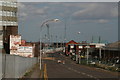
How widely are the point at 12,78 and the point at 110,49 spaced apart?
81.9m

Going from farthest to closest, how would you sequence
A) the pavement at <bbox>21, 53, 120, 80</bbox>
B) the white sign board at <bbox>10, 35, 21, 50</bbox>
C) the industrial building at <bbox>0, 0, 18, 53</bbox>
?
the industrial building at <bbox>0, 0, 18, 53</bbox>
the white sign board at <bbox>10, 35, 21, 50</bbox>
the pavement at <bbox>21, 53, 120, 80</bbox>

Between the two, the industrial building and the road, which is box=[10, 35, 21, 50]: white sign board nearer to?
the road

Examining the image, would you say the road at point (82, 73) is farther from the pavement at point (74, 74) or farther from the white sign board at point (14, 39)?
the white sign board at point (14, 39)

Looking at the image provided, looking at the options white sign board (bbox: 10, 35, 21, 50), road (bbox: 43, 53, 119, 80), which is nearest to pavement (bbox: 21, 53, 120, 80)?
road (bbox: 43, 53, 119, 80)

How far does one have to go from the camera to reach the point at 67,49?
187 m

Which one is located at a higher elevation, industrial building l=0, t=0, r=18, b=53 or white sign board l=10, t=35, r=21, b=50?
industrial building l=0, t=0, r=18, b=53

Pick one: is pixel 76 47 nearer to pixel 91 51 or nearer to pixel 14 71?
pixel 91 51

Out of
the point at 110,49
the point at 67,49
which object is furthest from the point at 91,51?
the point at 67,49

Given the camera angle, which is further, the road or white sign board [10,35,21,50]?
white sign board [10,35,21,50]

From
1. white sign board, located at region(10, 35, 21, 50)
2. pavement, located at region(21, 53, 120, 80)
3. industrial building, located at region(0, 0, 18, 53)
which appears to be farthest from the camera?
industrial building, located at region(0, 0, 18, 53)

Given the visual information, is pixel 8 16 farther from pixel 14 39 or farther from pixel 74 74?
pixel 74 74

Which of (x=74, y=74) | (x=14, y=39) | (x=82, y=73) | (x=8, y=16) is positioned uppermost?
(x=8, y=16)

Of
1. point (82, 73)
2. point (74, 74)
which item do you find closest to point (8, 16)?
point (82, 73)

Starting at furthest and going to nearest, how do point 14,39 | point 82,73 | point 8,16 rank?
1. point 8,16
2. point 82,73
3. point 14,39
